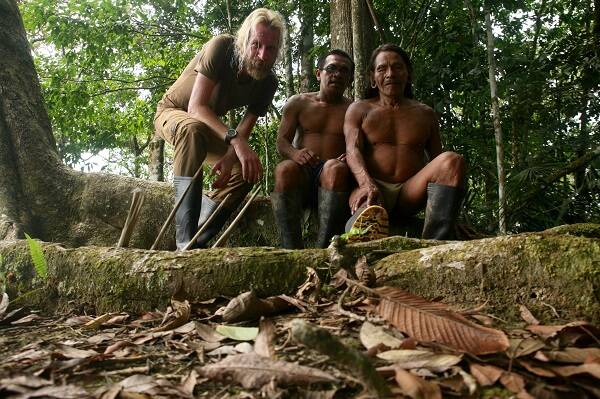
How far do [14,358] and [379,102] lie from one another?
2.73 metres

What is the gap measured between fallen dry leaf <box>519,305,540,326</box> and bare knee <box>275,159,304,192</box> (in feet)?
6.22

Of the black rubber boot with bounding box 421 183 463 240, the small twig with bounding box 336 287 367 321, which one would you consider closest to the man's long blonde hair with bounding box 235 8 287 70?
the black rubber boot with bounding box 421 183 463 240

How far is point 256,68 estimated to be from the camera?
3291mm

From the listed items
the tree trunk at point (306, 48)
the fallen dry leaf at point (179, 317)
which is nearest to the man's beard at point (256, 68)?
the fallen dry leaf at point (179, 317)

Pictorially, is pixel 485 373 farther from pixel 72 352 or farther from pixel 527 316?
pixel 72 352

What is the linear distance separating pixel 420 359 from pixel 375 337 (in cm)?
17

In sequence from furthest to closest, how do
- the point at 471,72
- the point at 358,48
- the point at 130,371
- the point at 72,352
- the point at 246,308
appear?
the point at 471,72
the point at 358,48
the point at 246,308
the point at 72,352
the point at 130,371

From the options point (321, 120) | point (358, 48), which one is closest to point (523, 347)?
point (321, 120)

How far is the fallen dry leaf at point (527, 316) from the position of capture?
4.75ft

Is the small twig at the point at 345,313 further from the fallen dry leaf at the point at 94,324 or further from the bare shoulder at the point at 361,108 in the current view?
the bare shoulder at the point at 361,108

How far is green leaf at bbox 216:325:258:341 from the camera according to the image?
1403 mm

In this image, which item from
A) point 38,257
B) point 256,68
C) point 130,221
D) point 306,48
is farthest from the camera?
point 306,48

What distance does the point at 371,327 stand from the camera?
1327 mm

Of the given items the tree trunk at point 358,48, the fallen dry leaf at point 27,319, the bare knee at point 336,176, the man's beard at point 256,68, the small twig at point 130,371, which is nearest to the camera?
the small twig at point 130,371
